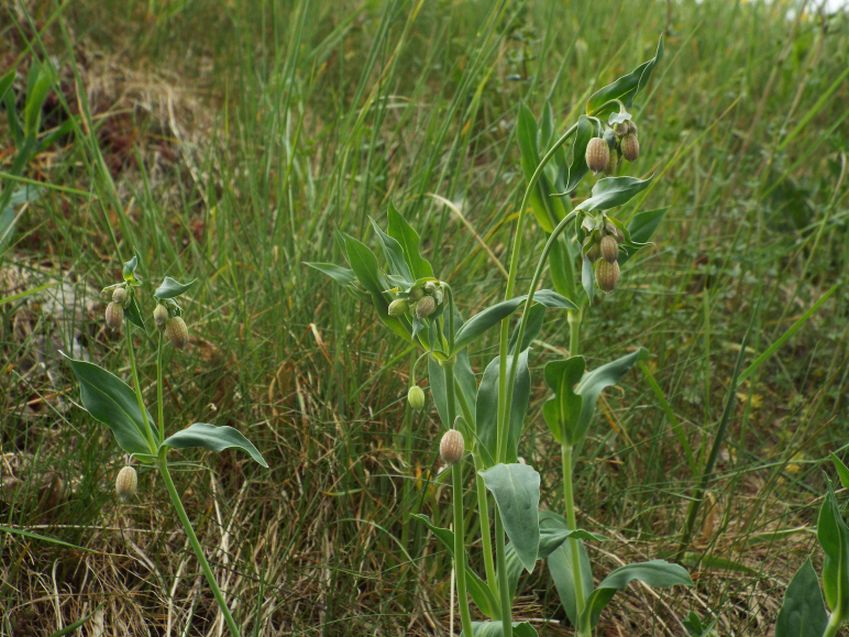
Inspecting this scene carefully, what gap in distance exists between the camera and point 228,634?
1.95 metres

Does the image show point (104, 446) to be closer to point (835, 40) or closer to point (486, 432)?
point (486, 432)

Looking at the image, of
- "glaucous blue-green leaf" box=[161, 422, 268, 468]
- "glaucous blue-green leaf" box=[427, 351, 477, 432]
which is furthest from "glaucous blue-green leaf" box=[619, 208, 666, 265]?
"glaucous blue-green leaf" box=[161, 422, 268, 468]

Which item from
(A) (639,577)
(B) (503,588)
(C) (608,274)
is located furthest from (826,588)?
(C) (608,274)

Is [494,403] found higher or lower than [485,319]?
lower

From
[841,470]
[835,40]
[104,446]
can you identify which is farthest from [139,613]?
[835,40]

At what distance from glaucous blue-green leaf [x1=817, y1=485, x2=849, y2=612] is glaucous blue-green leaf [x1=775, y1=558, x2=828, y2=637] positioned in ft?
0.26

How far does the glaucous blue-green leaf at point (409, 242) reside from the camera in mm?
1631

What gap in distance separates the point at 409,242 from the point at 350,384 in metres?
0.75

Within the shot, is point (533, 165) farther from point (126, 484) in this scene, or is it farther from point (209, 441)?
point (126, 484)

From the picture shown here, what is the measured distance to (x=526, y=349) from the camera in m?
1.67

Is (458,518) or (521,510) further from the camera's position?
(458,518)

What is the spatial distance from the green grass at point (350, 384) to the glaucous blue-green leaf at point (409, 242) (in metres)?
0.61

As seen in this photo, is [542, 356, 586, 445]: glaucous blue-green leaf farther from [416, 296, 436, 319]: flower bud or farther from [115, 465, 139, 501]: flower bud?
[115, 465, 139, 501]: flower bud

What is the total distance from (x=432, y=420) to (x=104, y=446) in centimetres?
81
